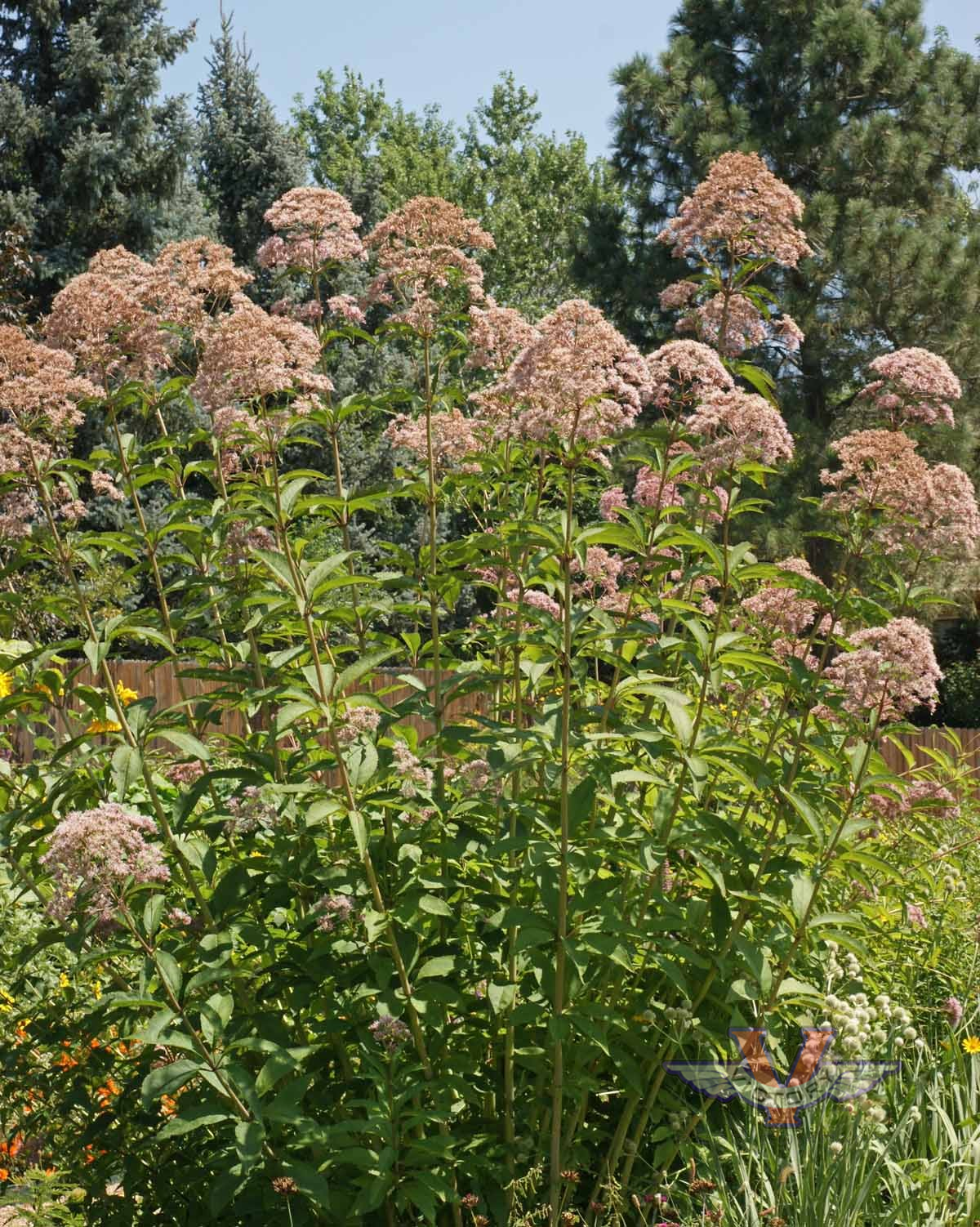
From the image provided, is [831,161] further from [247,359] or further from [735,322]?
[247,359]

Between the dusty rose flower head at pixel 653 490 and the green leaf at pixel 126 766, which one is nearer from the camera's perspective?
the green leaf at pixel 126 766

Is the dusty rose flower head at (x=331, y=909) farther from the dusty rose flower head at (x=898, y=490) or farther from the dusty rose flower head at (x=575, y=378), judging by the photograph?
the dusty rose flower head at (x=898, y=490)

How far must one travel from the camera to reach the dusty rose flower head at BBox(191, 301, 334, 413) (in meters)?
3.27

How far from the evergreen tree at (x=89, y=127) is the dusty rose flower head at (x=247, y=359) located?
63.6 ft

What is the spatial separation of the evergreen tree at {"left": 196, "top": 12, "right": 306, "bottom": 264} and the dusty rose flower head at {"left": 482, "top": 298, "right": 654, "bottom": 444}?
20410 millimetres

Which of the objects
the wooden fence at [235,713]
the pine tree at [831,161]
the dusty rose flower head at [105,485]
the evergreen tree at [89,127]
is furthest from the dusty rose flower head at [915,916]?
the evergreen tree at [89,127]

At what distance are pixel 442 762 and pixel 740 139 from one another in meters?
16.9

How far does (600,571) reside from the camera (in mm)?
4145

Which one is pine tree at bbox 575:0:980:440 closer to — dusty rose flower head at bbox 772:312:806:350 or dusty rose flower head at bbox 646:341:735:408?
dusty rose flower head at bbox 772:312:806:350

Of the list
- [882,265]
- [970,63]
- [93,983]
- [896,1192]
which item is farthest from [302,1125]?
[970,63]

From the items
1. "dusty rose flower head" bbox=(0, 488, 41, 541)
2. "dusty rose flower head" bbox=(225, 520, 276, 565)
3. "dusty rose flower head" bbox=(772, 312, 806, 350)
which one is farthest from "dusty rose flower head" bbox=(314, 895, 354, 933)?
"dusty rose flower head" bbox=(772, 312, 806, 350)

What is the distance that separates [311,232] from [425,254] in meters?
0.56

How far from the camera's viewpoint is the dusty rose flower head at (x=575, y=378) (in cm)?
312

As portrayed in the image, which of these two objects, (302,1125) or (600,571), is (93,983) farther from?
(600,571)
